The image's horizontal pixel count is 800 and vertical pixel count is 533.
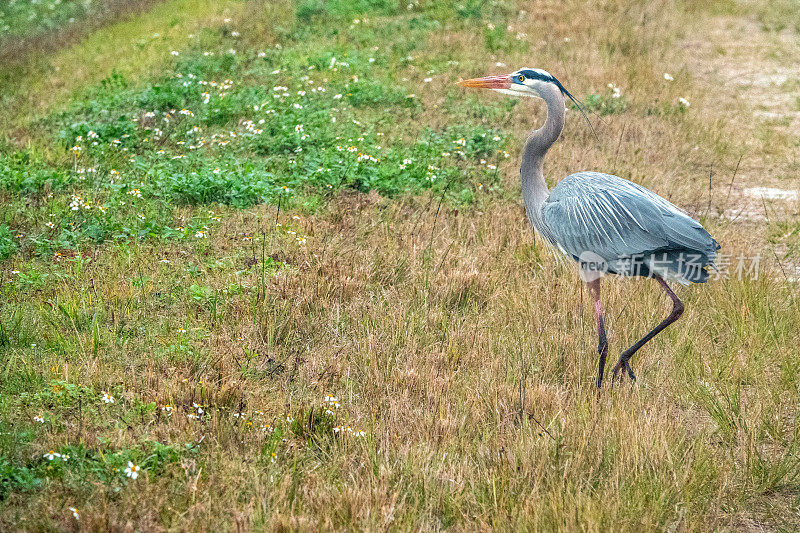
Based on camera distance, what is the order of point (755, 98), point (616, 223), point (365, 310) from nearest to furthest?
point (616, 223)
point (365, 310)
point (755, 98)

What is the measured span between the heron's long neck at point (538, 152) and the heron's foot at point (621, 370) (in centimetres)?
117

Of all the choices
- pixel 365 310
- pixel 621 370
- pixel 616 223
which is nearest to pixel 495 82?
pixel 616 223

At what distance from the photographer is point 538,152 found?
17.9 ft

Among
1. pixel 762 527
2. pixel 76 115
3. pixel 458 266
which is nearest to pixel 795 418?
pixel 762 527

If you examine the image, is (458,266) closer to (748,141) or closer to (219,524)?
(219,524)

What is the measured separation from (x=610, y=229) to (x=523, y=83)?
144 cm

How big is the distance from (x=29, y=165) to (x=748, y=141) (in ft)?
26.7

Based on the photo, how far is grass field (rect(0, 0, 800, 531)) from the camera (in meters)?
3.61

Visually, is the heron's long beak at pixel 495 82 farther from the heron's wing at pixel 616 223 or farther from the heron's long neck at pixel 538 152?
the heron's wing at pixel 616 223

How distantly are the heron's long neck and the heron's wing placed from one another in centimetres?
18

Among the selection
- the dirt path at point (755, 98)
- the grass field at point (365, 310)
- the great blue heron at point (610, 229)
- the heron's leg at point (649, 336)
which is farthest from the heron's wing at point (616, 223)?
the dirt path at point (755, 98)

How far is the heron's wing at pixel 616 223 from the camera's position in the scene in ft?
15.3

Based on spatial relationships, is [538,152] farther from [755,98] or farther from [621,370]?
[755,98]

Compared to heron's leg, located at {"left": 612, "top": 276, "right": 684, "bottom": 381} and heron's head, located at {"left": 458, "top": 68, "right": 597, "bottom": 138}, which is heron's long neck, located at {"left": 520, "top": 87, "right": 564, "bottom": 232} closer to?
heron's head, located at {"left": 458, "top": 68, "right": 597, "bottom": 138}
